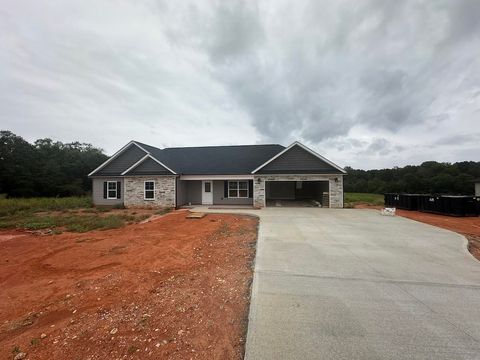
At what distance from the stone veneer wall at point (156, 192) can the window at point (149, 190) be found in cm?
25

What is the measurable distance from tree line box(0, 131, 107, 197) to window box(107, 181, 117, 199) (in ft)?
68.0

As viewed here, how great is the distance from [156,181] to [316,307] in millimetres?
16953

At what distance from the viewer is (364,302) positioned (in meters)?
3.91

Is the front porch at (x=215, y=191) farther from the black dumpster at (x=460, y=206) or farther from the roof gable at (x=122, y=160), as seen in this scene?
the black dumpster at (x=460, y=206)

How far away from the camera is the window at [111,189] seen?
1995 centimetres

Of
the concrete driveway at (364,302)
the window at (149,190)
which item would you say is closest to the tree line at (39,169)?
the window at (149,190)

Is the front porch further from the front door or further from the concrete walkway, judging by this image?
the concrete walkway

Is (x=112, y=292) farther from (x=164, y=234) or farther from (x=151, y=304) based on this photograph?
(x=164, y=234)

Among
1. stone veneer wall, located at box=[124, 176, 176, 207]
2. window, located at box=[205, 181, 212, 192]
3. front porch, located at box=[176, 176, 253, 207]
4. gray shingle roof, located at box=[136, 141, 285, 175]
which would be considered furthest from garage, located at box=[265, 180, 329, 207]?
stone veneer wall, located at box=[124, 176, 176, 207]

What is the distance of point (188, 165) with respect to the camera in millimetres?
21531

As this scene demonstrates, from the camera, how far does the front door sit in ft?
67.7

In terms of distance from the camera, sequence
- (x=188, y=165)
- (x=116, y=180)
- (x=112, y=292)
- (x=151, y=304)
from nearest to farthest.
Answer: (x=151, y=304), (x=112, y=292), (x=116, y=180), (x=188, y=165)

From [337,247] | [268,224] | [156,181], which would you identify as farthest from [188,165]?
[337,247]

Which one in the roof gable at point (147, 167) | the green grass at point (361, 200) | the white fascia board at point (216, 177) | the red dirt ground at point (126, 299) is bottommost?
the green grass at point (361, 200)
